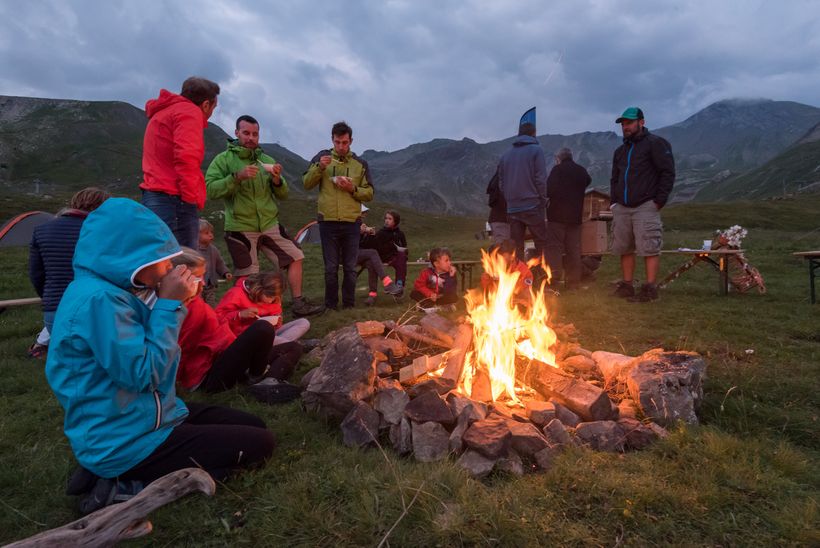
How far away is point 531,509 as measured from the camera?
256 centimetres

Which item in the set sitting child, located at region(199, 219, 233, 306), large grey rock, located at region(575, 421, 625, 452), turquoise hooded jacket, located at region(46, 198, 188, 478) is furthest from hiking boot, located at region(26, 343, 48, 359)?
large grey rock, located at region(575, 421, 625, 452)

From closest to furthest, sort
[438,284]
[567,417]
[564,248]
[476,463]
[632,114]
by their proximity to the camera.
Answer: [476,463] < [567,417] < [632,114] < [438,284] < [564,248]

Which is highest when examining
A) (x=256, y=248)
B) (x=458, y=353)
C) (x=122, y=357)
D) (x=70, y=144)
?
(x=70, y=144)

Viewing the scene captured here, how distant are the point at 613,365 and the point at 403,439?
228 cm

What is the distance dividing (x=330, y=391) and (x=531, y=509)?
1.83m

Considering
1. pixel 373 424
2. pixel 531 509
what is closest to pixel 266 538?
pixel 373 424

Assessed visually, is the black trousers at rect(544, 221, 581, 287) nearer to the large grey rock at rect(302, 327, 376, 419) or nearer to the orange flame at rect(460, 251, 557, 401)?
the orange flame at rect(460, 251, 557, 401)

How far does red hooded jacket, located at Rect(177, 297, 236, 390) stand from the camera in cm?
439

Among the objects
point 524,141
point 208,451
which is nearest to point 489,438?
point 208,451

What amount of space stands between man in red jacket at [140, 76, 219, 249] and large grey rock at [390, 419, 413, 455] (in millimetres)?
3617

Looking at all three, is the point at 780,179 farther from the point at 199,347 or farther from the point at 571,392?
the point at 199,347

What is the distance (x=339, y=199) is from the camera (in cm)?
728

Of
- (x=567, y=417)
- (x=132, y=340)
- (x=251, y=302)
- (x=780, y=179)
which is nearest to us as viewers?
(x=132, y=340)

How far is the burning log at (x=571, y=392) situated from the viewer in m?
3.60
